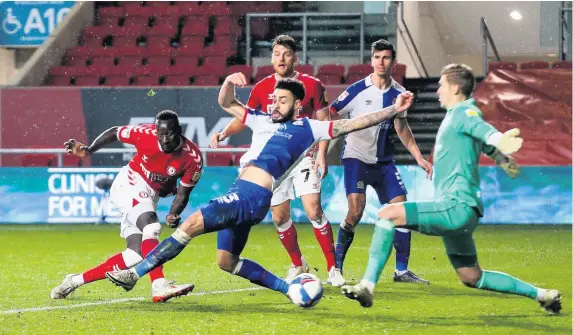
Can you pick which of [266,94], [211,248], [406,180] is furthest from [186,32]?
[266,94]

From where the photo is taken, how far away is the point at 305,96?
29.8ft

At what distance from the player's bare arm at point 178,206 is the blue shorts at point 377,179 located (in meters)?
1.74

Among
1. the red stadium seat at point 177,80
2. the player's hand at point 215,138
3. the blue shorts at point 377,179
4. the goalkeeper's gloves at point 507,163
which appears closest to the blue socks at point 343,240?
the blue shorts at point 377,179

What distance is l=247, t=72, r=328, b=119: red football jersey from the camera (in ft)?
29.8

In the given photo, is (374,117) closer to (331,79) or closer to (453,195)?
(453,195)

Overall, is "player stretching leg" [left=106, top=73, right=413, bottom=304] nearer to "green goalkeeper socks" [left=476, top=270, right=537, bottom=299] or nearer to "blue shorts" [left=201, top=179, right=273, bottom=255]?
"blue shorts" [left=201, top=179, right=273, bottom=255]

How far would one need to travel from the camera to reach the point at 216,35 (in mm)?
22391

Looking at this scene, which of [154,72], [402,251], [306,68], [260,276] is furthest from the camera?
[154,72]

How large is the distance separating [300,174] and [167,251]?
215 centimetres

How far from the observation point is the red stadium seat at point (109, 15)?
23.2 meters

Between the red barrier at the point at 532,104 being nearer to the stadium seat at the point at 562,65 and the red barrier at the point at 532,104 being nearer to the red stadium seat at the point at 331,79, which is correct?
the stadium seat at the point at 562,65

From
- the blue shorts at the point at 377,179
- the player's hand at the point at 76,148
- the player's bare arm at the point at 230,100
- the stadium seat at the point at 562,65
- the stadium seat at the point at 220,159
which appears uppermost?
the player's bare arm at the point at 230,100

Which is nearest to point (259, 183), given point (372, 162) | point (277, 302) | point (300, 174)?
point (277, 302)

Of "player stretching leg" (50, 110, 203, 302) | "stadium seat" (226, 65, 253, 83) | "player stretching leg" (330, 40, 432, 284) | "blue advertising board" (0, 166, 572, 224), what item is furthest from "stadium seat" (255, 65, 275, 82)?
"player stretching leg" (50, 110, 203, 302)
